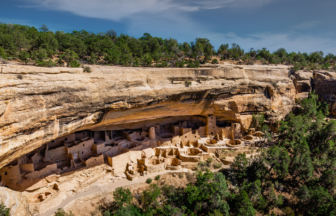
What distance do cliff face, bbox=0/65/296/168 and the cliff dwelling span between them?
1657mm

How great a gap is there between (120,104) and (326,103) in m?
29.7

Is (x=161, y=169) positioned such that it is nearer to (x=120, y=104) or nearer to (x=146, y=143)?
(x=146, y=143)

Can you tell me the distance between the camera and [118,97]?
15.4m

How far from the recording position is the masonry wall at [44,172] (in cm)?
1484

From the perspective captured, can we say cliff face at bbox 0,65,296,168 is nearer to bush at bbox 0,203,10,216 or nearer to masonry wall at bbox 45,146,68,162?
bush at bbox 0,203,10,216

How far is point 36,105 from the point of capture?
38.7 feet

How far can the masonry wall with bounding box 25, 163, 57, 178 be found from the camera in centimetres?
1484

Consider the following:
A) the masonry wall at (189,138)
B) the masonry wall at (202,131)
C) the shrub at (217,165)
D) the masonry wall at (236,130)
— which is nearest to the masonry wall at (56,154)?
the masonry wall at (189,138)

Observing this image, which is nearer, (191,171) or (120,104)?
(120,104)

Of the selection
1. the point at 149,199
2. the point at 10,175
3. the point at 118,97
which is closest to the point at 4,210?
the point at 10,175

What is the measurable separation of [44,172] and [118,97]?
26.5 ft

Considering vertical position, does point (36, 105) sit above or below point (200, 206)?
above

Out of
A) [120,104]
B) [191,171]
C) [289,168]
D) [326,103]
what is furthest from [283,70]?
[120,104]

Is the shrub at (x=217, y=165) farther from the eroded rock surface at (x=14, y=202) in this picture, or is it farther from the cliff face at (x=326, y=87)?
the cliff face at (x=326, y=87)
